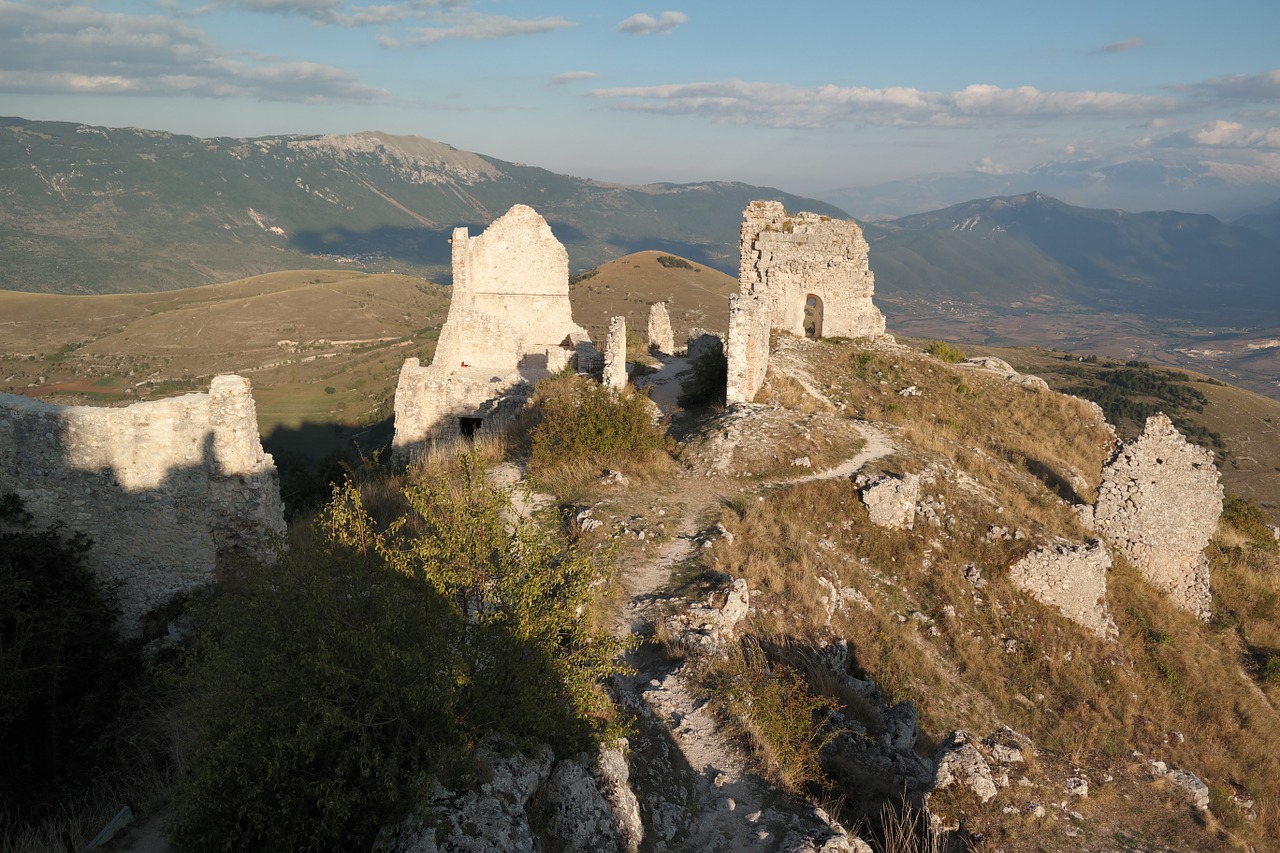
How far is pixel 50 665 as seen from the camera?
28.6 ft

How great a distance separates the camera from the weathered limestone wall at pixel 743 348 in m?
17.9

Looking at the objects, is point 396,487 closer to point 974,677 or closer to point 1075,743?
point 974,677

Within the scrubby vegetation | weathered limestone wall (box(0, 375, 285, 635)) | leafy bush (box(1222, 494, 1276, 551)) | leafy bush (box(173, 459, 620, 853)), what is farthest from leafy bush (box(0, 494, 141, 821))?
leafy bush (box(1222, 494, 1276, 551))

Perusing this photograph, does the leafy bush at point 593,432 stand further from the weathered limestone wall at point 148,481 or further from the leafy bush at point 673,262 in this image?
the leafy bush at point 673,262

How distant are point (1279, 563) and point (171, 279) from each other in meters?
230

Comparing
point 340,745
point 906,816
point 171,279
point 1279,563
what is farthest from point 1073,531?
point 171,279

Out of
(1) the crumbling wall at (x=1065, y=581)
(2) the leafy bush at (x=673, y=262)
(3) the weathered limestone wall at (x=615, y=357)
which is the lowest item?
(1) the crumbling wall at (x=1065, y=581)

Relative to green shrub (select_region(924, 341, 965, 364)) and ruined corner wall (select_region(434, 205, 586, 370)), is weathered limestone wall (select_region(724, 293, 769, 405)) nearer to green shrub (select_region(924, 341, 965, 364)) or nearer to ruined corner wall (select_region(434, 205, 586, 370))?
ruined corner wall (select_region(434, 205, 586, 370))

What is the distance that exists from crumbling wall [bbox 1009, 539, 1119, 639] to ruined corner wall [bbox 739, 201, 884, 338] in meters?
14.2

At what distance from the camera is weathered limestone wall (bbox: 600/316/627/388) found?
17469 mm

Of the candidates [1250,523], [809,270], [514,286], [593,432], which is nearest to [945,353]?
[809,270]

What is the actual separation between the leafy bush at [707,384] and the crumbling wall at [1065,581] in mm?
8239

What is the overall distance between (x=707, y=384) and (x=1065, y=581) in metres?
9.69

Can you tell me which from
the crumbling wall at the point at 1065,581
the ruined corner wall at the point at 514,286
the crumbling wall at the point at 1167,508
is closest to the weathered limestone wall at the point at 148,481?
the crumbling wall at the point at 1065,581
